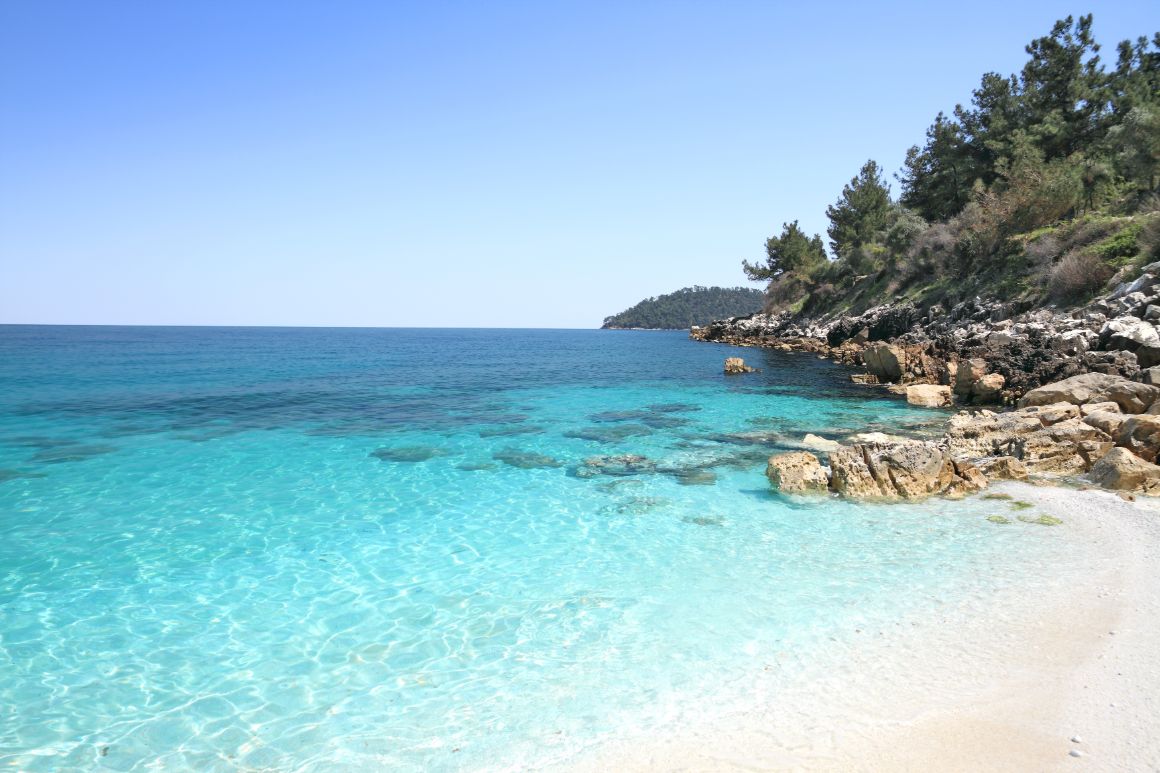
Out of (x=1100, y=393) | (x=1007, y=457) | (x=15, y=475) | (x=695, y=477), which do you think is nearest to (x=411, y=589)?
(x=695, y=477)

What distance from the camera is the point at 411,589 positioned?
9531 millimetres

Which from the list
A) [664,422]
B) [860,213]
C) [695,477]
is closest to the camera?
[695,477]

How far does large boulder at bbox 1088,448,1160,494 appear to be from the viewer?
42.0ft

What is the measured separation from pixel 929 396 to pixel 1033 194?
78.5 feet

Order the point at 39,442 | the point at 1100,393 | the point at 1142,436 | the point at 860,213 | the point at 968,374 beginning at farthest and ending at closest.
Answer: the point at 860,213
the point at 968,374
the point at 39,442
the point at 1100,393
the point at 1142,436

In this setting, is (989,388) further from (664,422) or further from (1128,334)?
(664,422)

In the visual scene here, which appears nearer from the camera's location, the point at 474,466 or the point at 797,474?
the point at 797,474

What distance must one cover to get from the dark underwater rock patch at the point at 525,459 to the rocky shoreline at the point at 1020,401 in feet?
20.3

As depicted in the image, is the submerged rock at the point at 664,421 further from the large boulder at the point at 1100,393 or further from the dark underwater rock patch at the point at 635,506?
the large boulder at the point at 1100,393

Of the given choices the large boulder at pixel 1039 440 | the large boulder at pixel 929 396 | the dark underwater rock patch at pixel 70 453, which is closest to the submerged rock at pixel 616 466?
the large boulder at pixel 1039 440

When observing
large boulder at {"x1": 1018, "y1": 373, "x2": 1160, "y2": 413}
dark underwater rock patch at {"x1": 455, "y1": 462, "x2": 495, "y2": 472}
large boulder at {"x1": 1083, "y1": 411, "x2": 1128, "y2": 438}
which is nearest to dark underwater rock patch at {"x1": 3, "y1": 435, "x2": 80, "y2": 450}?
dark underwater rock patch at {"x1": 455, "y1": 462, "x2": 495, "y2": 472}

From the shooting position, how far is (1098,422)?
605 inches

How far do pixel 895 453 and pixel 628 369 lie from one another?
37664 millimetres

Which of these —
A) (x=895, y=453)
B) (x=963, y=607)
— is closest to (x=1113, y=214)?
(x=895, y=453)
